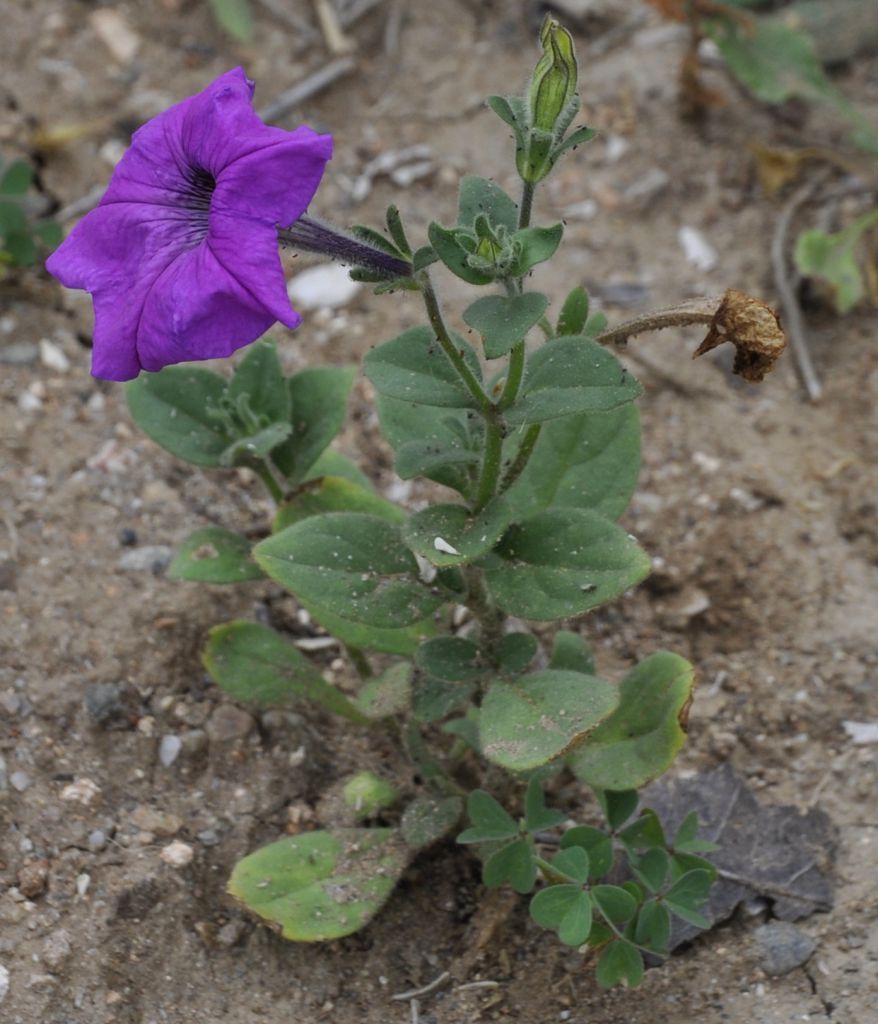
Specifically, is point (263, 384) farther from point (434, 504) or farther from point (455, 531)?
point (455, 531)

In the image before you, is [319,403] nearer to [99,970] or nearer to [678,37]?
[99,970]

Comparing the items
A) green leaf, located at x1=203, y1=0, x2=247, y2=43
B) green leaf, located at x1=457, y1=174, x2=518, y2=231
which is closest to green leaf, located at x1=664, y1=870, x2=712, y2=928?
green leaf, located at x1=457, y1=174, x2=518, y2=231

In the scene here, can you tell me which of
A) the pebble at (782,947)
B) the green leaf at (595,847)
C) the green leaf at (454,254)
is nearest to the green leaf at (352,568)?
the green leaf at (595,847)

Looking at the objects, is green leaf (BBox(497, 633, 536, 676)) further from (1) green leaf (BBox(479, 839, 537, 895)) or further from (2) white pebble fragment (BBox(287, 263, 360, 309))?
(2) white pebble fragment (BBox(287, 263, 360, 309))

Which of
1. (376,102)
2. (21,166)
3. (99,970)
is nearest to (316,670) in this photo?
(99,970)

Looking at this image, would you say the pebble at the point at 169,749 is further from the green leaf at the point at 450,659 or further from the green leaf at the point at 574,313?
the green leaf at the point at 574,313
